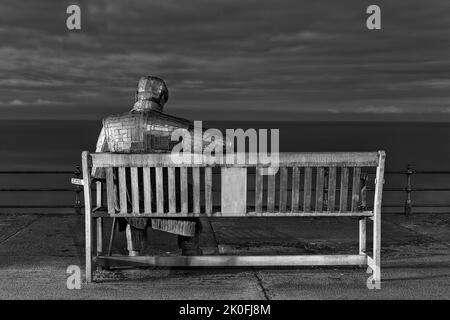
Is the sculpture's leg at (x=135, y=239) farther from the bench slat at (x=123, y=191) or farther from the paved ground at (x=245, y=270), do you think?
the bench slat at (x=123, y=191)

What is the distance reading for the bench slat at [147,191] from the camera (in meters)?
5.88

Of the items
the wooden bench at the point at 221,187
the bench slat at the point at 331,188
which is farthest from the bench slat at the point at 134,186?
the bench slat at the point at 331,188

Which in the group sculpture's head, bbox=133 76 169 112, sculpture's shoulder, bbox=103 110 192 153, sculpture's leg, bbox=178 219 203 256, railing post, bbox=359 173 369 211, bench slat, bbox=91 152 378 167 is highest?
sculpture's head, bbox=133 76 169 112

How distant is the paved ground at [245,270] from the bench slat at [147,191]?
0.70 m

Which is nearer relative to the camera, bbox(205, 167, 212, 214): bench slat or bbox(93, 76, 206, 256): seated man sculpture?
bbox(205, 167, 212, 214): bench slat

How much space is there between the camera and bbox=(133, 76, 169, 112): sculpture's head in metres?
6.64

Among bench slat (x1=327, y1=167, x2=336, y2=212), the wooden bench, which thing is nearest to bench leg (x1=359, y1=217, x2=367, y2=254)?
the wooden bench

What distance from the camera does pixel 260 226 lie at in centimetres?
994

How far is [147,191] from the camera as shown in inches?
232

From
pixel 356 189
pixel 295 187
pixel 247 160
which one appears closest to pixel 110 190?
pixel 247 160

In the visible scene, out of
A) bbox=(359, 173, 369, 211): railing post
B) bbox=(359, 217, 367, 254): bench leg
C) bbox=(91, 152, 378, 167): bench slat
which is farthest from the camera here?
bbox=(359, 217, 367, 254): bench leg

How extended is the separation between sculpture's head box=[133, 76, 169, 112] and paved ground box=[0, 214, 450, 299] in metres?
1.66

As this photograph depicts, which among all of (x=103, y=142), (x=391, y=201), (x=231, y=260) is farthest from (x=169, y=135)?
(x=391, y=201)

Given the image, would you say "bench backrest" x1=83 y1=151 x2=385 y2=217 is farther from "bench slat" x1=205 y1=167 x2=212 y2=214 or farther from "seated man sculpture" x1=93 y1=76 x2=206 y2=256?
"seated man sculpture" x1=93 y1=76 x2=206 y2=256
